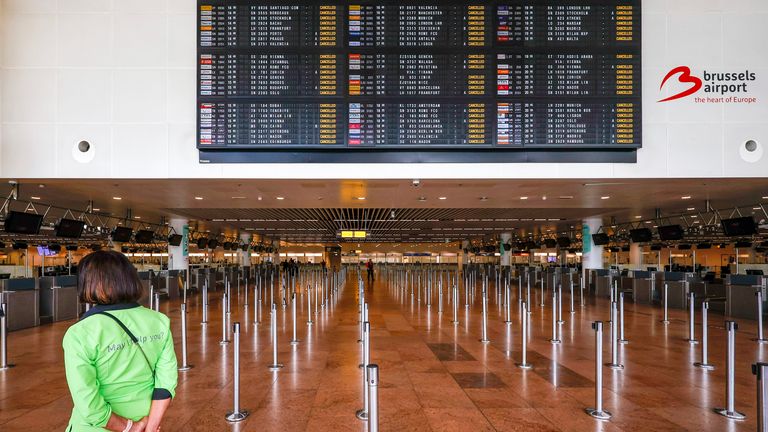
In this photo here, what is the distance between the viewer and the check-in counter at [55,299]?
43.5 ft

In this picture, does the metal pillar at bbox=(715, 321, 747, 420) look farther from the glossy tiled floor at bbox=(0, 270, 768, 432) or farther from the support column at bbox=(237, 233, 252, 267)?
the support column at bbox=(237, 233, 252, 267)

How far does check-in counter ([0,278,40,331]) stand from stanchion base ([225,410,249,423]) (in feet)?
31.5

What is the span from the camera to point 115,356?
7.51ft

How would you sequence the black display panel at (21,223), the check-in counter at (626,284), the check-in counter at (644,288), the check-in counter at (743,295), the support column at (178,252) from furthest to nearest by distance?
the support column at (178,252)
the check-in counter at (626,284)
the check-in counter at (644,288)
the check-in counter at (743,295)
the black display panel at (21,223)

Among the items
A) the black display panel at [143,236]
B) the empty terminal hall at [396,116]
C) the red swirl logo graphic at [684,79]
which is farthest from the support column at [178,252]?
the red swirl logo graphic at [684,79]

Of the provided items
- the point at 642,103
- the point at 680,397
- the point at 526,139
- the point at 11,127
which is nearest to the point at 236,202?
the point at 11,127

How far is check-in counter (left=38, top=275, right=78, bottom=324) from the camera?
13258 mm

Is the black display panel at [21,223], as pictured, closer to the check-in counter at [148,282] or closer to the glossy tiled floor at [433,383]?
the glossy tiled floor at [433,383]

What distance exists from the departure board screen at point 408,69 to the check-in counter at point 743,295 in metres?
10.6

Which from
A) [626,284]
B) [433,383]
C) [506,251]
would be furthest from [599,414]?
[506,251]

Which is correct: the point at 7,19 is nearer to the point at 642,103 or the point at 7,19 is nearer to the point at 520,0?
the point at 520,0

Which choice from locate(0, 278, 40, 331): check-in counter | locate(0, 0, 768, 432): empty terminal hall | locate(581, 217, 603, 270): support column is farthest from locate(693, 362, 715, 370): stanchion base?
locate(581, 217, 603, 270): support column

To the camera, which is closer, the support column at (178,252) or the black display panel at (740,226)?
the black display panel at (740,226)

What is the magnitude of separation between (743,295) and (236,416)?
50.1 feet
